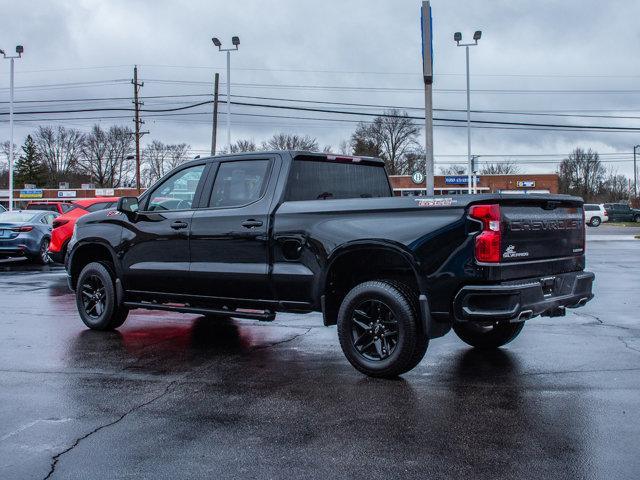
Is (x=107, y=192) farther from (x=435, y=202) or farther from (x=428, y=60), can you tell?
(x=435, y=202)

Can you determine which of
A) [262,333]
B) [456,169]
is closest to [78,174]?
[456,169]

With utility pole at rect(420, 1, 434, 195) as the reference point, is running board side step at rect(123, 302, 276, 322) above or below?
below

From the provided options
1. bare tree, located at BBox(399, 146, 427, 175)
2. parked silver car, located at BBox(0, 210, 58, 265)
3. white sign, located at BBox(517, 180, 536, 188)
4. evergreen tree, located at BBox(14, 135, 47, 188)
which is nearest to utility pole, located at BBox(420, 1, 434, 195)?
parked silver car, located at BBox(0, 210, 58, 265)

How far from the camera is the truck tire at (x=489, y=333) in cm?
659

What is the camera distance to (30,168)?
110 m

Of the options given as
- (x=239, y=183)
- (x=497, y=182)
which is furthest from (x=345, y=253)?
(x=497, y=182)

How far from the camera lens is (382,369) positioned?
549 centimetres

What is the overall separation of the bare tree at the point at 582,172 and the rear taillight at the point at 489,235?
9925 cm

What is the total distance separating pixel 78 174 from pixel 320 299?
10869 cm

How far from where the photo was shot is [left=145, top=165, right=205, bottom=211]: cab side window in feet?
23.0

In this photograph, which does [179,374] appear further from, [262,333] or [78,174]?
[78,174]

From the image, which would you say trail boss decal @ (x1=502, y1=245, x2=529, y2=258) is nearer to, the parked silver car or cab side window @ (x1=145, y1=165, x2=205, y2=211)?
cab side window @ (x1=145, y1=165, x2=205, y2=211)

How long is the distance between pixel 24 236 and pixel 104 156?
92.2 meters

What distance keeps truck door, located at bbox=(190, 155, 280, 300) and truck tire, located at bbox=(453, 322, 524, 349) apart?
201cm
